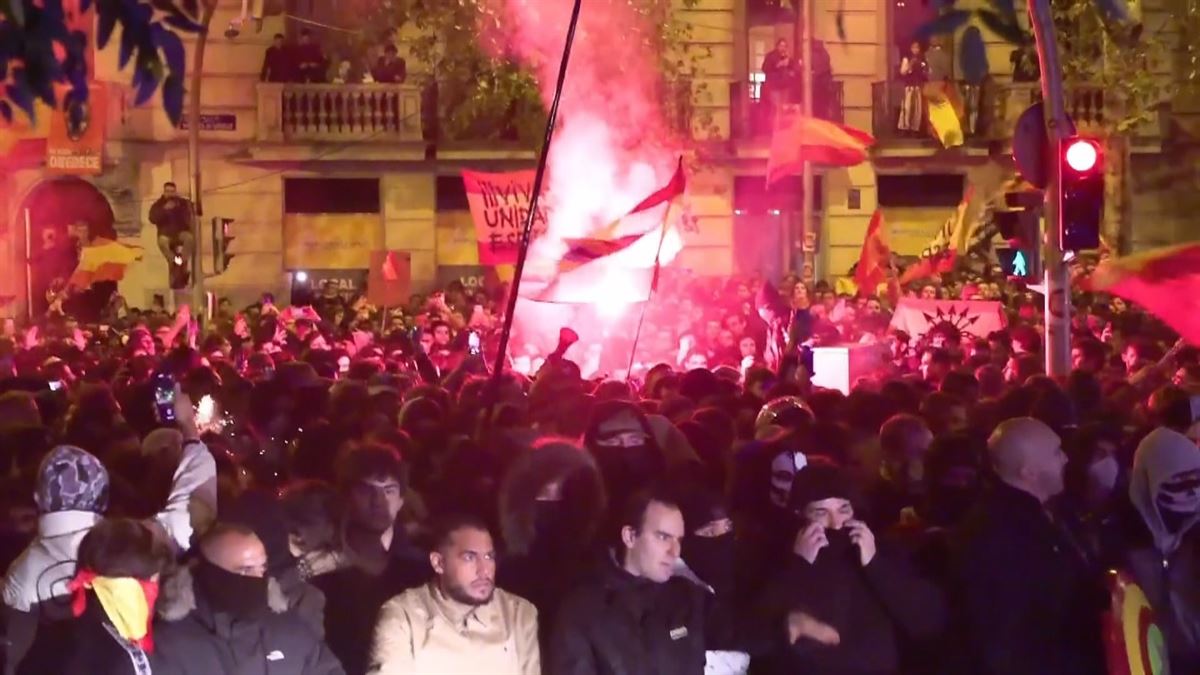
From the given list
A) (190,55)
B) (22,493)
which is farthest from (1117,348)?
(190,55)

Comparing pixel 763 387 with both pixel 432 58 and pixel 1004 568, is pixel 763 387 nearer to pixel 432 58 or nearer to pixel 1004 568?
pixel 1004 568

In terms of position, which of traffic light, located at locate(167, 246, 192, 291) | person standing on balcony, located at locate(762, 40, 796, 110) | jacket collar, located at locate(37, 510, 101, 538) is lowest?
jacket collar, located at locate(37, 510, 101, 538)

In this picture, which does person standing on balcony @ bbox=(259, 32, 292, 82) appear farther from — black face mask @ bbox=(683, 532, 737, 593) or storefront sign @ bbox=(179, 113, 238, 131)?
black face mask @ bbox=(683, 532, 737, 593)

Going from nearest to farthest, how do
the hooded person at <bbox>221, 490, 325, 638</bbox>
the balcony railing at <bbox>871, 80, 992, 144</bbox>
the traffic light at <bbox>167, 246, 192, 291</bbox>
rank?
1. the hooded person at <bbox>221, 490, 325, 638</bbox>
2. the traffic light at <bbox>167, 246, 192, 291</bbox>
3. the balcony railing at <bbox>871, 80, 992, 144</bbox>

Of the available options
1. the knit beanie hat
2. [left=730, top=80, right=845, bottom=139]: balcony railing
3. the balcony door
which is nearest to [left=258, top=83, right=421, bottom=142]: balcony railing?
[left=730, top=80, right=845, bottom=139]: balcony railing

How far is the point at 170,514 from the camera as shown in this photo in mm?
6555

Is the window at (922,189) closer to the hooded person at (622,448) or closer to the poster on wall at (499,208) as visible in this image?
the poster on wall at (499,208)

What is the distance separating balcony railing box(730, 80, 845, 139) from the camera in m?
30.2

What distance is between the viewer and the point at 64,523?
5766 mm

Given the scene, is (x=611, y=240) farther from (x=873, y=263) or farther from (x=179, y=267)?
(x=873, y=263)

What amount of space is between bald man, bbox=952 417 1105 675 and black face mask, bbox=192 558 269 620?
210 cm

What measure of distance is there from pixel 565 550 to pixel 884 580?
995 millimetres

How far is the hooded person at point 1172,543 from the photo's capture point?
582cm

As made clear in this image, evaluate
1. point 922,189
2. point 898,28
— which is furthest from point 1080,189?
point 922,189
